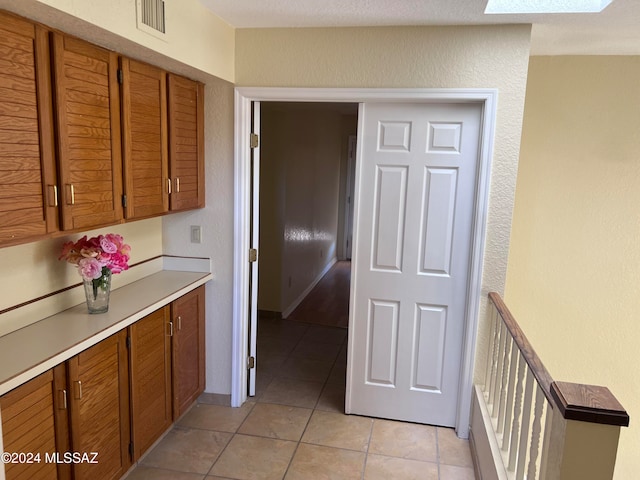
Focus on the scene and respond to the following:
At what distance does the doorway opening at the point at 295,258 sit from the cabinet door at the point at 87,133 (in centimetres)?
179

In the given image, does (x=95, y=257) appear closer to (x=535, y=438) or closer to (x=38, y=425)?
(x=38, y=425)

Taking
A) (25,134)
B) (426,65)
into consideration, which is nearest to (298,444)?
(25,134)

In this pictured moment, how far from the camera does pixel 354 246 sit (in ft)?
9.91

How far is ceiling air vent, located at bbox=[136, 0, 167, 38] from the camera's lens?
198cm

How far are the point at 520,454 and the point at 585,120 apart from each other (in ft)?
7.55

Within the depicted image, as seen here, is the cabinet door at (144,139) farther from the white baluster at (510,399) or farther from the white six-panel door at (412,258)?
the white baluster at (510,399)

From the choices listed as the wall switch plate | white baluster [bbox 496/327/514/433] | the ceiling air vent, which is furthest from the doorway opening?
the ceiling air vent

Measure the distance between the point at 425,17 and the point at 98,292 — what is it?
2.11 metres

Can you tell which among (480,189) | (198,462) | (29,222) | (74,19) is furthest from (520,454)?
(74,19)

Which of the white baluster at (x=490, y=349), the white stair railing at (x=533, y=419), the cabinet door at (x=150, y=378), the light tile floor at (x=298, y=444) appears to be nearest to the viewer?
the white stair railing at (x=533, y=419)

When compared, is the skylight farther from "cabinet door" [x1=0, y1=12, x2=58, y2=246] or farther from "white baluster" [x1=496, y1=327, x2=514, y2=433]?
"cabinet door" [x1=0, y1=12, x2=58, y2=246]

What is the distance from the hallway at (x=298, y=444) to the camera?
2582mm

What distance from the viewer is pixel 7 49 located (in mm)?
1597

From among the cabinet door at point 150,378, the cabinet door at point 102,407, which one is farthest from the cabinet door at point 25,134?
the cabinet door at point 150,378
